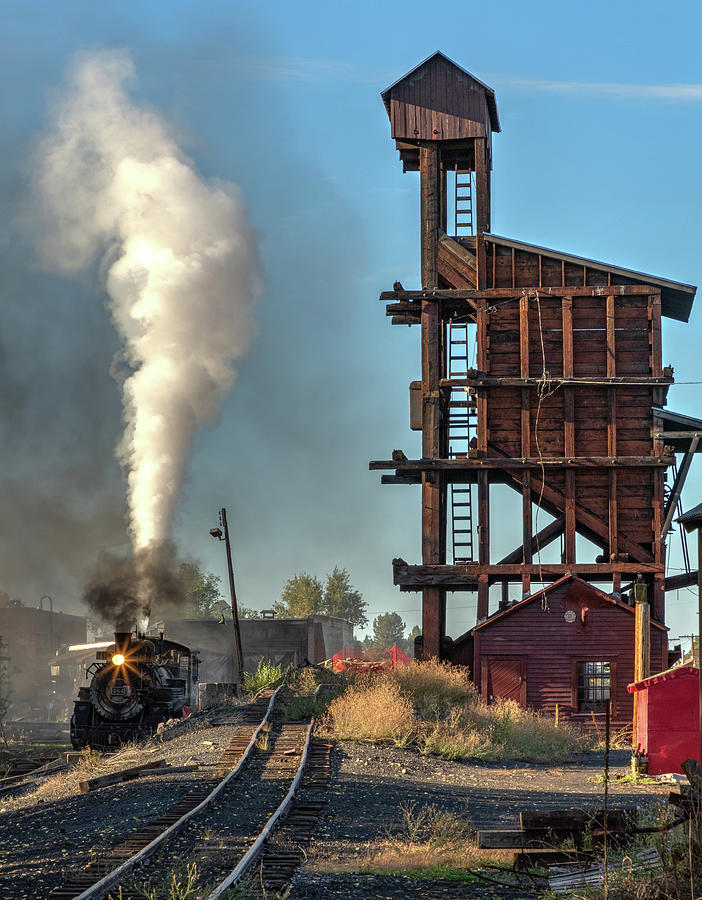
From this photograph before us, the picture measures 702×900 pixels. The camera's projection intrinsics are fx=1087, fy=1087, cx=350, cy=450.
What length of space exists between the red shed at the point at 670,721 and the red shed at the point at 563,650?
1055 centimetres

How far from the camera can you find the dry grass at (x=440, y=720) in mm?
22656

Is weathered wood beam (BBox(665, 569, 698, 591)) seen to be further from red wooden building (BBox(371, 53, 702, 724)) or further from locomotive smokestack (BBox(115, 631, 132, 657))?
locomotive smokestack (BBox(115, 631, 132, 657))

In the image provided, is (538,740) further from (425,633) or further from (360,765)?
(425,633)

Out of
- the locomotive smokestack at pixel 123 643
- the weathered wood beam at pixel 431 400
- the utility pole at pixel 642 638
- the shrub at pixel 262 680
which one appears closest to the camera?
the utility pole at pixel 642 638

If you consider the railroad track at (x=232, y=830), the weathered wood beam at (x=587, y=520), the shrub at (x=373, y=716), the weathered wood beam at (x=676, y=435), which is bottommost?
the railroad track at (x=232, y=830)

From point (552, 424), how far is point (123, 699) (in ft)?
51.3

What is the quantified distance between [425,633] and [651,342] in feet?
38.0

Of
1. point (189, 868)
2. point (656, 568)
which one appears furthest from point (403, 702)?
point (189, 868)

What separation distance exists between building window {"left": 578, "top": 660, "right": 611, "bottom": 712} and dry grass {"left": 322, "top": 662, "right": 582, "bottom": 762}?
2.94 meters

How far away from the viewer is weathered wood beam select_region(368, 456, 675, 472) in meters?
33.7

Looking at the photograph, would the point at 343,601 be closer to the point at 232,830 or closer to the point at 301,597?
the point at 301,597

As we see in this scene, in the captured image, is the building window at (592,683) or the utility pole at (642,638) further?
the building window at (592,683)

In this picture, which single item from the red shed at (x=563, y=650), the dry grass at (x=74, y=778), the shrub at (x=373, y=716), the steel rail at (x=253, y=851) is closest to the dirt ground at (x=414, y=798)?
the steel rail at (x=253, y=851)

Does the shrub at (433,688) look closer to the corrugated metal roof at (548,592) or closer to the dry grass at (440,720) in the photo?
the dry grass at (440,720)
